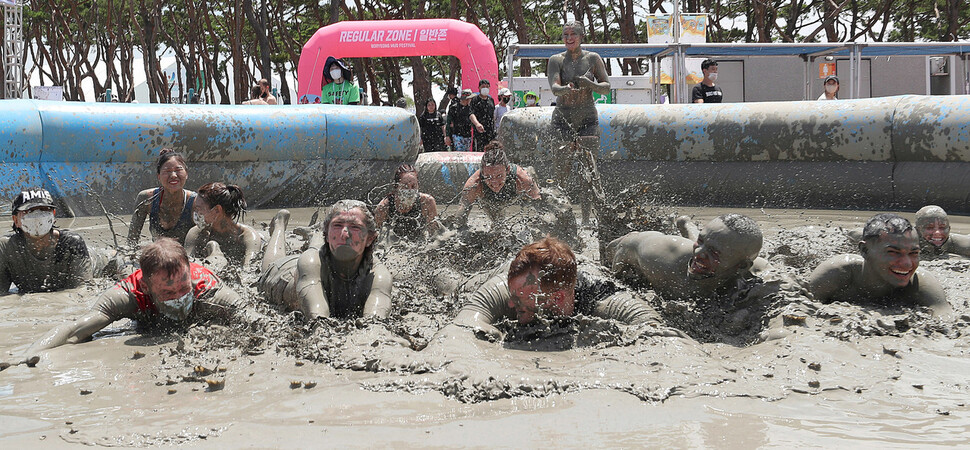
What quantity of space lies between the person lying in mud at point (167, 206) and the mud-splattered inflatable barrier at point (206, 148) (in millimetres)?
2905

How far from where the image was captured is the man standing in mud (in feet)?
26.3

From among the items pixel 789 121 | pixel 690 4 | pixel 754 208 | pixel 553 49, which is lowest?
pixel 754 208

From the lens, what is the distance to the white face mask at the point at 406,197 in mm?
7180

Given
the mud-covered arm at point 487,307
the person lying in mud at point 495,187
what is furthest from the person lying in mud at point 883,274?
the person lying in mud at point 495,187

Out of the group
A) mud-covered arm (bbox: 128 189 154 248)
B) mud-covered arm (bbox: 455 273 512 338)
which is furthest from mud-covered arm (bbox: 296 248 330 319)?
mud-covered arm (bbox: 128 189 154 248)

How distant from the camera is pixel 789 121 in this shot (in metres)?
9.72

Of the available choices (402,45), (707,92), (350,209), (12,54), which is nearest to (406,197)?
(350,209)

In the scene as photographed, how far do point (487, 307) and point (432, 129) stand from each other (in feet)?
37.7

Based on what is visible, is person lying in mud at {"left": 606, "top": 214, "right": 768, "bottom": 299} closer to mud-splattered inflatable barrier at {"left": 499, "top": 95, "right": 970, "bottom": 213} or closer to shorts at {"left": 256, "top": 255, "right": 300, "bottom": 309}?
shorts at {"left": 256, "top": 255, "right": 300, "bottom": 309}

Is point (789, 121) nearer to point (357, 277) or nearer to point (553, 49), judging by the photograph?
point (553, 49)

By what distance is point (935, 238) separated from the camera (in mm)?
6195

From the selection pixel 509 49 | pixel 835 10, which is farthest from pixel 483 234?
pixel 835 10

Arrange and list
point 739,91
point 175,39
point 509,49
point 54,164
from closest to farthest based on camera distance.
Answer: point 54,164 < point 509,49 < point 739,91 < point 175,39

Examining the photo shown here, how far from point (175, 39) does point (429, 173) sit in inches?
988
